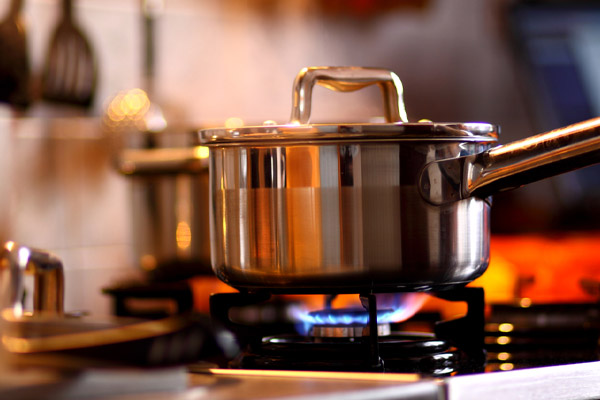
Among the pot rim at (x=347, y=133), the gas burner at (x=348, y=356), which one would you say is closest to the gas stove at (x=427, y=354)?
the gas burner at (x=348, y=356)

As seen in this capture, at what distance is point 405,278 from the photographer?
23.6 inches

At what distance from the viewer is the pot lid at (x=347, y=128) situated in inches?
23.2

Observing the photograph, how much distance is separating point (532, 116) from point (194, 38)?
76 cm

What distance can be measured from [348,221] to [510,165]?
0.11m

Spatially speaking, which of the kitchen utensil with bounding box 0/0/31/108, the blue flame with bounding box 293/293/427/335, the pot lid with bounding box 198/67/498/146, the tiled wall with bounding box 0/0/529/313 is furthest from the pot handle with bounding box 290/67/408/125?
the tiled wall with bounding box 0/0/529/313

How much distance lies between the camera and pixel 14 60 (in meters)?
1.15

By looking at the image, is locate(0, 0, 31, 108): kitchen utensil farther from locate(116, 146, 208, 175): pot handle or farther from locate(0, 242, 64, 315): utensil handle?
locate(0, 242, 64, 315): utensil handle

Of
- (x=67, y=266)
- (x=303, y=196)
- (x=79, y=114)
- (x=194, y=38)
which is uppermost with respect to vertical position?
(x=194, y=38)

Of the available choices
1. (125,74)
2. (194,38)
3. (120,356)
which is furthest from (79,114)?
(120,356)

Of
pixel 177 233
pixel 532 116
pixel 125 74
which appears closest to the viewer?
pixel 177 233

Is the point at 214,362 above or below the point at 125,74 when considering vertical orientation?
below

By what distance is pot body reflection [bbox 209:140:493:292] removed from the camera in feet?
1.94

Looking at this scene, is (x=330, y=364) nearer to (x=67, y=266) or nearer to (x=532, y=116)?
(x=67, y=266)

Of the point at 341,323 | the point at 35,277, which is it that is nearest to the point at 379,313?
the point at 341,323
